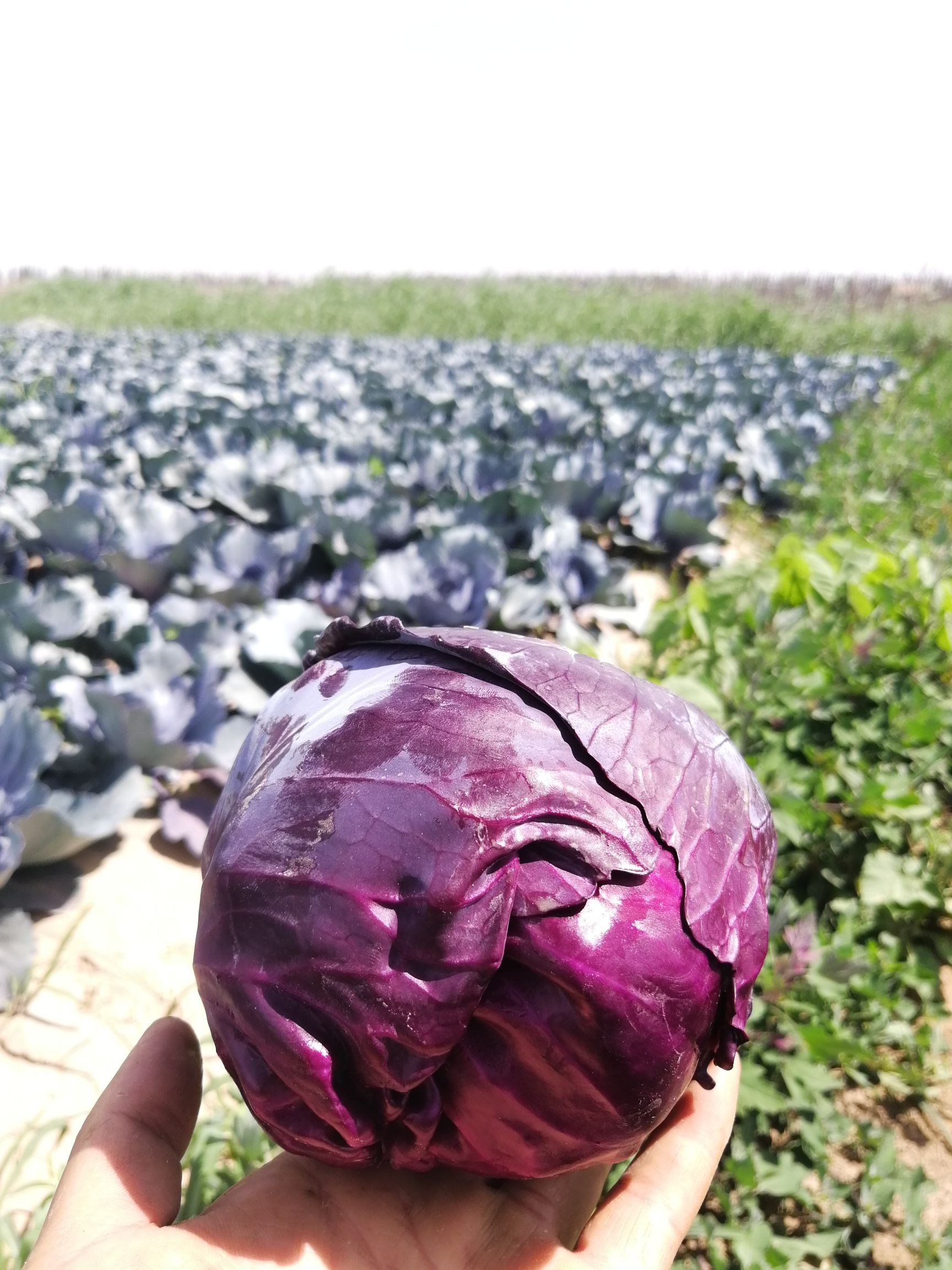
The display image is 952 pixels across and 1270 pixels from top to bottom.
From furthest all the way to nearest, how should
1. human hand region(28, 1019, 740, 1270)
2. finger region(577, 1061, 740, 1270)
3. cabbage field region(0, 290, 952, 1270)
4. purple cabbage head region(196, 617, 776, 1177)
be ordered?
1. cabbage field region(0, 290, 952, 1270)
2. finger region(577, 1061, 740, 1270)
3. human hand region(28, 1019, 740, 1270)
4. purple cabbage head region(196, 617, 776, 1177)

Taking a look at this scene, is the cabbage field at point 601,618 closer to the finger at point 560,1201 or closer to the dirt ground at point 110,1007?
the dirt ground at point 110,1007

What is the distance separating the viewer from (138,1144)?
4.03ft

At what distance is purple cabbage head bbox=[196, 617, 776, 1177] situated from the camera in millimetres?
996

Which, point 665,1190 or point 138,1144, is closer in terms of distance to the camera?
point 138,1144

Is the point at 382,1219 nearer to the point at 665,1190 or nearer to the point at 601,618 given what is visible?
the point at 665,1190

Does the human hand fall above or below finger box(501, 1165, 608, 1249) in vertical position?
above

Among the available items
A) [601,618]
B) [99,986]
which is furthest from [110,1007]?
[601,618]

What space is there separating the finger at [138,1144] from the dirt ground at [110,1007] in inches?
23.5

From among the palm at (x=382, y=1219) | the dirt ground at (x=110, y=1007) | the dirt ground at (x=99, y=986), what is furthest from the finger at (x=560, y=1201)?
the dirt ground at (x=99, y=986)

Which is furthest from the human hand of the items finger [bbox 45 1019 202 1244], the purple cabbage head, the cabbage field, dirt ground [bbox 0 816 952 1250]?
dirt ground [bbox 0 816 952 1250]

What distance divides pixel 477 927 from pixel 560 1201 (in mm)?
703

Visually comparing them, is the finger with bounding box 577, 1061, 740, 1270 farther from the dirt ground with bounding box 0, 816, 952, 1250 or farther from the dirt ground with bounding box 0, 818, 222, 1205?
the dirt ground with bounding box 0, 818, 222, 1205

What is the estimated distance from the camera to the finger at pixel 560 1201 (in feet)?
4.38

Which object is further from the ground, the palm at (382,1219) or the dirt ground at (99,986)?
the palm at (382,1219)
